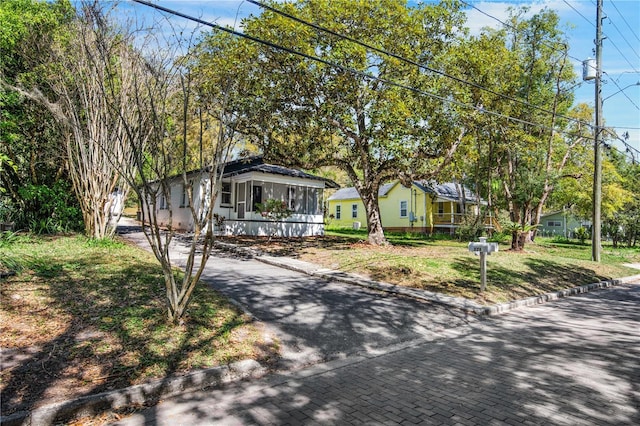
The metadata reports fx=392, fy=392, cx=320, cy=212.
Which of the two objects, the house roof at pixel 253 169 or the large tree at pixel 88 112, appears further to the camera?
the house roof at pixel 253 169

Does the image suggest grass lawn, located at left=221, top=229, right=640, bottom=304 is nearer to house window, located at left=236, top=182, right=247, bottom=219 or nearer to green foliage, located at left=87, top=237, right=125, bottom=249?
green foliage, located at left=87, top=237, right=125, bottom=249

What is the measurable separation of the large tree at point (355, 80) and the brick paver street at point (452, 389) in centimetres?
870

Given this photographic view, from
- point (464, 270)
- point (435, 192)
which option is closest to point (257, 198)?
point (464, 270)

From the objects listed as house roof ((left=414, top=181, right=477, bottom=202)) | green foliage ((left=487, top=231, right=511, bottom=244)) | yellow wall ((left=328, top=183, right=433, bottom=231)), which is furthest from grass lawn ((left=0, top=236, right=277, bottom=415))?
yellow wall ((left=328, top=183, right=433, bottom=231))

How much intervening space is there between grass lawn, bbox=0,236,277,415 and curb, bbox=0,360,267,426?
13cm

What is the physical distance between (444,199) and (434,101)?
2121 centimetres

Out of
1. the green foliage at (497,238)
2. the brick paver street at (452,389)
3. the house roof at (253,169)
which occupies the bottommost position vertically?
the brick paver street at (452,389)

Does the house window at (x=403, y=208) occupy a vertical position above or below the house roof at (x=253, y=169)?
below

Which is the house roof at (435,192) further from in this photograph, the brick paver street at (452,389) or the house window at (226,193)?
the brick paver street at (452,389)

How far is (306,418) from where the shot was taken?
3.43 m

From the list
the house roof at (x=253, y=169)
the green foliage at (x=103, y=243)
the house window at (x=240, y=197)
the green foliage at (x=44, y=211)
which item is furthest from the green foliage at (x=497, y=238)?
the green foliage at (x=44, y=211)

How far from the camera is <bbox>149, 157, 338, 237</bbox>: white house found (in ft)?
65.7

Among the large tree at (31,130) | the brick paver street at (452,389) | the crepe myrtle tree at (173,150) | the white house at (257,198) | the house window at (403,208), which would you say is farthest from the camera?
the house window at (403,208)

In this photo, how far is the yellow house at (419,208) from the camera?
33094 mm
